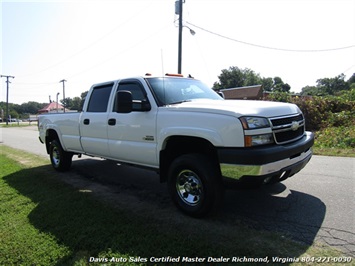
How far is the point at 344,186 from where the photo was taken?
Answer: 15.5 feet

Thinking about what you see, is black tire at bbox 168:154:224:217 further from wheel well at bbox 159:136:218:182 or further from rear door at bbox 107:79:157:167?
rear door at bbox 107:79:157:167

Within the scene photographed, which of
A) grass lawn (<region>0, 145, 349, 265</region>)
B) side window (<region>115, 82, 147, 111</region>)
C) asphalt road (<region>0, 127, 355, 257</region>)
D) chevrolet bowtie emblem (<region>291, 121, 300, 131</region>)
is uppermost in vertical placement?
side window (<region>115, 82, 147, 111</region>)

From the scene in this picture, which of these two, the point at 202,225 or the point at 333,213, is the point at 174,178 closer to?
the point at 202,225

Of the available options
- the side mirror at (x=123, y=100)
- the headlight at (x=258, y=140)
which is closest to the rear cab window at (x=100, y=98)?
the side mirror at (x=123, y=100)

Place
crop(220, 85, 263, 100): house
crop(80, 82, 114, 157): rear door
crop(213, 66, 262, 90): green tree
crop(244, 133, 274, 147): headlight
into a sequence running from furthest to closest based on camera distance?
crop(213, 66, 262, 90): green tree < crop(220, 85, 263, 100): house < crop(80, 82, 114, 157): rear door < crop(244, 133, 274, 147): headlight

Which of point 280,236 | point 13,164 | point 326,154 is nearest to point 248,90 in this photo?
point 326,154

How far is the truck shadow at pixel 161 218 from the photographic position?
299 cm

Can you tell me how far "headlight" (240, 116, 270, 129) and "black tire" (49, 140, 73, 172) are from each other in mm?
4921

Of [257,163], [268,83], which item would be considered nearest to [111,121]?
[257,163]

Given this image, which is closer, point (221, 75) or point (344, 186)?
point (344, 186)

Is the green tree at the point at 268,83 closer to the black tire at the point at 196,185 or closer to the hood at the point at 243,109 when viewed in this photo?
the hood at the point at 243,109

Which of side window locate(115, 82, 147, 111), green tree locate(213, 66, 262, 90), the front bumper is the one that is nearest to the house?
green tree locate(213, 66, 262, 90)

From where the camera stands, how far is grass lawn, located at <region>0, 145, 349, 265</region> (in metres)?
2.78

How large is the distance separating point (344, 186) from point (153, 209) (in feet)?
10.8
